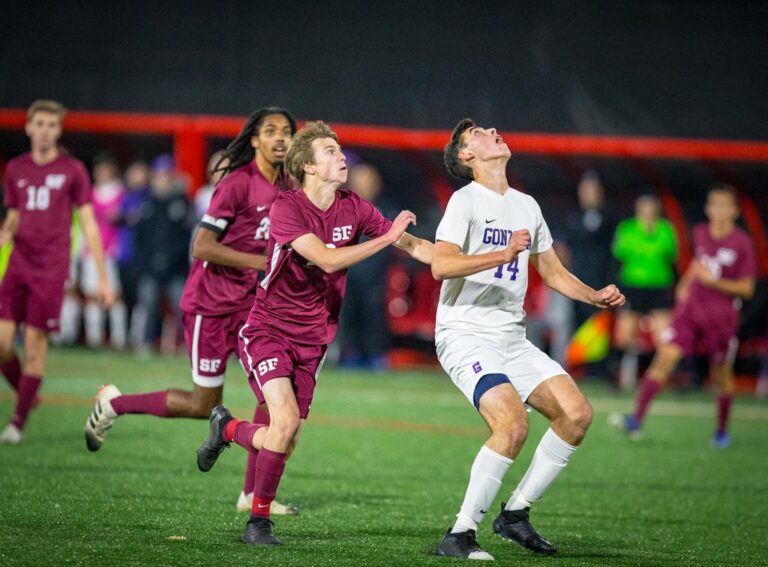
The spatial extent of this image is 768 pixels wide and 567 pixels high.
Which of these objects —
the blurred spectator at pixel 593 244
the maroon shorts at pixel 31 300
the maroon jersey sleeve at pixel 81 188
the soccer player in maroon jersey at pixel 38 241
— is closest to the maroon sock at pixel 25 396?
the soccer player in maroon jersey at pixel 38 241

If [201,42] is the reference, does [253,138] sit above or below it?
below

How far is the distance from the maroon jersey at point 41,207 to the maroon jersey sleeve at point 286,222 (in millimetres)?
3583

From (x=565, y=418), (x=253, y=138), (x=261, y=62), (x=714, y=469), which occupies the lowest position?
(x=714, y=469)

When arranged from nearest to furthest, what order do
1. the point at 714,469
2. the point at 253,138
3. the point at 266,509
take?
the point at 266,509, the point at 253,138, the point at 714,469

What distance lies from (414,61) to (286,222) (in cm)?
1314

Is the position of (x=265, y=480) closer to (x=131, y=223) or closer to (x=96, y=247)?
(x=96, y=247)

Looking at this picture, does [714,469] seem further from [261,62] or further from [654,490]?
[261,62]

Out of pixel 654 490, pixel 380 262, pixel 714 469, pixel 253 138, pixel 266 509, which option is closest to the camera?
pixel 266 509

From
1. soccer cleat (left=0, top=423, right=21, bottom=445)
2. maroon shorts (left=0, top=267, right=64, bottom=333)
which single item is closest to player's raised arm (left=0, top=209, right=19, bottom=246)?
maroon shorts (left=0, top=267, right=64, bottom=333)

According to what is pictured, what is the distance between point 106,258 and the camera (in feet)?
60.2

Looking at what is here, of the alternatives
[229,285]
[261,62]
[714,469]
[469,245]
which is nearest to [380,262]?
[261,62]

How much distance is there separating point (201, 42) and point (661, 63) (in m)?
7.05

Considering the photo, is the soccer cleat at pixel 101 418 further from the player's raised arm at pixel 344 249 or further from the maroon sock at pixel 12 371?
the player's raised arm at pixel 344 249

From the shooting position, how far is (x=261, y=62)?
19.2 m
